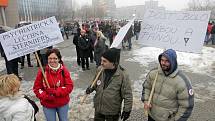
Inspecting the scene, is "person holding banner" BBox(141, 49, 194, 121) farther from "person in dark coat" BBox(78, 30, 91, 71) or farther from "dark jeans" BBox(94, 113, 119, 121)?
"person in dark coat" BBox(78, 30, 91, 71)

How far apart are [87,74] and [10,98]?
6365 mm

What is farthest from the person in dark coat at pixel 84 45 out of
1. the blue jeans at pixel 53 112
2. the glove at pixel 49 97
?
the glove at pixel 49 97

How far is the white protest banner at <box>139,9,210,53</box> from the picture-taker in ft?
12.4

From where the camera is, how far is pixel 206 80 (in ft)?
27.6

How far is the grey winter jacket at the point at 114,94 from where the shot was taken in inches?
135

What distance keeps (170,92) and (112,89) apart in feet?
2.40

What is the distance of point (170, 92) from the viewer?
321cm

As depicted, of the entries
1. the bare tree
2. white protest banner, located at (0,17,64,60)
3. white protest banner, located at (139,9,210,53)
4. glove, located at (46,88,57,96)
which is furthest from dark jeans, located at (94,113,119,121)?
the bare tree

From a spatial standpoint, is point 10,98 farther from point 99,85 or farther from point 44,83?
point 99,85

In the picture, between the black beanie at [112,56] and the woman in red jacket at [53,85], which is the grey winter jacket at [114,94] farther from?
the woman in red jacket at [53,85]

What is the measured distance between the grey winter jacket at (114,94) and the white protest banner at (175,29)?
0.97 metres

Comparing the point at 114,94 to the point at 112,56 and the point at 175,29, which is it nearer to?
the point at 112,56

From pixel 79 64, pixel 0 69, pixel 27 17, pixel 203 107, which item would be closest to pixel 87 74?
Answer: pixel 79 64

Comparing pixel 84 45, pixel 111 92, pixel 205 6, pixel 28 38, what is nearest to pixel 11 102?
pixel 111 92
